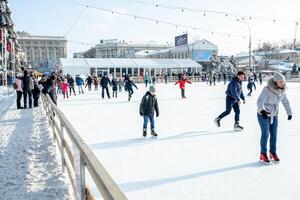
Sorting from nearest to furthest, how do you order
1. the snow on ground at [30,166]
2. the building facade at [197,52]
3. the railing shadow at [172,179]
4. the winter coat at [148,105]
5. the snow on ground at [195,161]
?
the snow on ground at [30,166]
the snow on ground at [195,161]
the railing shadow at [172,179]
the winter coat at [148,105]
the building facade at [197,52]

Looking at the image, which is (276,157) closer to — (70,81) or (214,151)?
(214,151)

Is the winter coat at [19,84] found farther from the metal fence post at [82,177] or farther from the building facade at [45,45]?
the building facade at [45,45]

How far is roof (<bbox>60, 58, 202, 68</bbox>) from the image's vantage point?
4696cm

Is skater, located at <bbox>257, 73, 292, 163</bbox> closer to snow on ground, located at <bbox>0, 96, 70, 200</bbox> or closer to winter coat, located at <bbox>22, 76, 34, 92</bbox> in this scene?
snow on ground, located at <bbox>0, 96, 70, 200</bbox>

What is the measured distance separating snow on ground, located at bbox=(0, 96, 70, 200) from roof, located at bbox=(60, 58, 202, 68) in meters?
38.1

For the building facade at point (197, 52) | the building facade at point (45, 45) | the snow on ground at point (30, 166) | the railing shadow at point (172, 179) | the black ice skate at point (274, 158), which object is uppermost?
the building facade at point (45, 45)

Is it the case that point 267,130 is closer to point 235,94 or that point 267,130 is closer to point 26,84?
point 235,94

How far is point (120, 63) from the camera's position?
5022 cm

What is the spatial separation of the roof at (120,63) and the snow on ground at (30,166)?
38.1 meters

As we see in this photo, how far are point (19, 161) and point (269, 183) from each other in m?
3.82

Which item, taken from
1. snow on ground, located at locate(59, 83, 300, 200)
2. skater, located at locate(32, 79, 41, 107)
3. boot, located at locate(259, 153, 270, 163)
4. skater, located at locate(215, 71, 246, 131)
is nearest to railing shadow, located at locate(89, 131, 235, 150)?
snow on ground, located at locate(59, 83, 300, 200)

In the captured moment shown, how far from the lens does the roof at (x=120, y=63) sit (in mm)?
46959

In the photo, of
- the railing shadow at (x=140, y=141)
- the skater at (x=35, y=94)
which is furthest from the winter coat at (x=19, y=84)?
the railing shadow at (x=140, y=141)

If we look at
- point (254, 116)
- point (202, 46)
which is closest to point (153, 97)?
point (254, 116)
